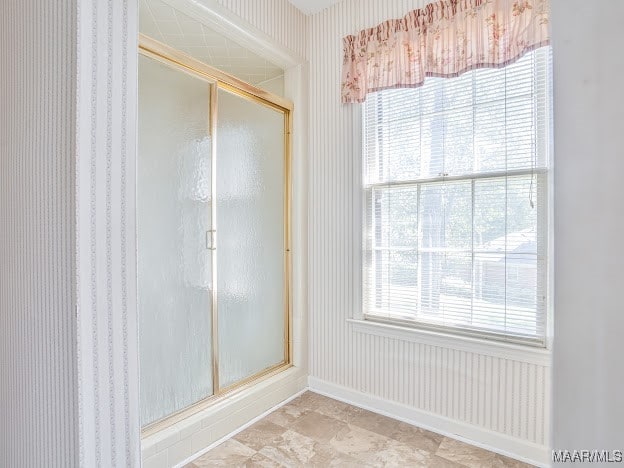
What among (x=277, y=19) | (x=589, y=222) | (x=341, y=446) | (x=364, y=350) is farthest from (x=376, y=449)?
(x=277, y=19)

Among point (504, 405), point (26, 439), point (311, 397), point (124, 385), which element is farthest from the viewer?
point (311, 397)

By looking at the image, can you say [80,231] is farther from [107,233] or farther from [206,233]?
[206,233]

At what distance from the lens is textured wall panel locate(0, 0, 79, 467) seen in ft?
2.72

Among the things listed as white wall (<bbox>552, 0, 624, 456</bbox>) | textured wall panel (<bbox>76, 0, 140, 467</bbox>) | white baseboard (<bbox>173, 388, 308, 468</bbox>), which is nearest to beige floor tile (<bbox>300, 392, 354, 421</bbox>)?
white baseboard (<bbox>173, 388, 308, 468</bbox>)

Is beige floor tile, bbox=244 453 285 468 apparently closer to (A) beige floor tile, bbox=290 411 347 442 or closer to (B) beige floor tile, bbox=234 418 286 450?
(B) beige floor tile, bbox=234 418 286 450

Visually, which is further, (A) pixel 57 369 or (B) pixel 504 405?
(B) pixel 504 405

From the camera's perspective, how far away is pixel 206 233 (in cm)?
197

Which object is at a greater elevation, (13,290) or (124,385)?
(13,290)

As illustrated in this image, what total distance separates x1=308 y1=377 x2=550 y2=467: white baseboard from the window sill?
0.45 m

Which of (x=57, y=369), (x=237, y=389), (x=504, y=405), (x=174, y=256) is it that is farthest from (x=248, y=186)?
(x=504, y=405)

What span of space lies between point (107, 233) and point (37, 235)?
13.3 inches

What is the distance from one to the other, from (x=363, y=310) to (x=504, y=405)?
973mm

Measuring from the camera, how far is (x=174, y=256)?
70.9 inches

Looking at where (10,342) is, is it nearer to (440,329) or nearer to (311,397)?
(311,397)
